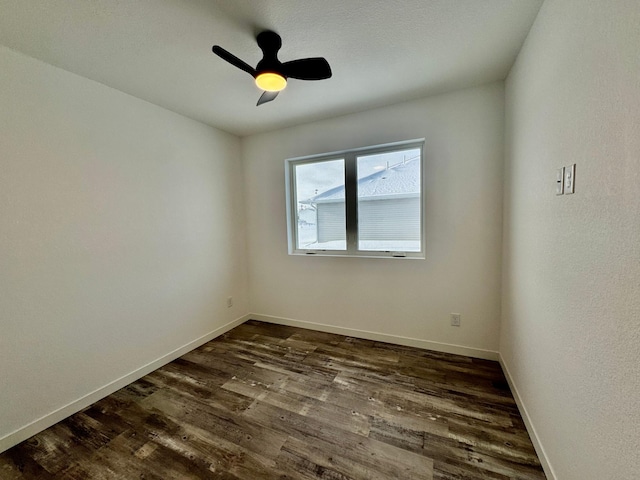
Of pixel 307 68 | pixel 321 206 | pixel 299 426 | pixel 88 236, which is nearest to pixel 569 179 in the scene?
pixel 307 68

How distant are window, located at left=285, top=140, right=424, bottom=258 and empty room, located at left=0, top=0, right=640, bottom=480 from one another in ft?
0.09

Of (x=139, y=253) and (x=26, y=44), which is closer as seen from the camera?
(x=26, y=44)

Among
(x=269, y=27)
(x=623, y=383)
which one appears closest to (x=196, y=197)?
(x=269, y=27)

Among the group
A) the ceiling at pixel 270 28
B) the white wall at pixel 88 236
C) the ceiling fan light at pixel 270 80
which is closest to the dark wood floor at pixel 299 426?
the white wall at pixel 88 236

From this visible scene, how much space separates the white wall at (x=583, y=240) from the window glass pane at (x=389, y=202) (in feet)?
3.25

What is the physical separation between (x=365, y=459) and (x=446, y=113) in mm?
2692

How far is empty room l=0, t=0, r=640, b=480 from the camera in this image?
3.36 feet

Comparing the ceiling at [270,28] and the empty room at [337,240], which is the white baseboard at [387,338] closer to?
the empty room at [337,240]

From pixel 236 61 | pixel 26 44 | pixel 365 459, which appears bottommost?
pixel 365 459

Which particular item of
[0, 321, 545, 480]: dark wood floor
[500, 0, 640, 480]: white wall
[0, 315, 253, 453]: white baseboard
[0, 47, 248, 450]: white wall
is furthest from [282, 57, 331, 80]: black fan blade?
[0, 315, 253, 453]: white baseboard

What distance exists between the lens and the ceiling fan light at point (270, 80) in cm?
151

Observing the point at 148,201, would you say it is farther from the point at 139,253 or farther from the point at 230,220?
the point at 230,220

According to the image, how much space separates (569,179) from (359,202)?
6.03ft

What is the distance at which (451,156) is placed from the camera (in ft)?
7.55
